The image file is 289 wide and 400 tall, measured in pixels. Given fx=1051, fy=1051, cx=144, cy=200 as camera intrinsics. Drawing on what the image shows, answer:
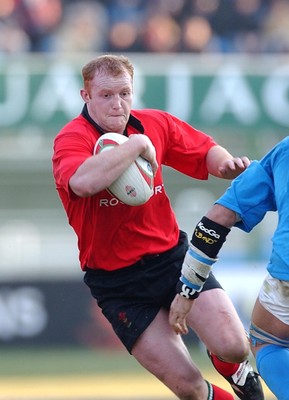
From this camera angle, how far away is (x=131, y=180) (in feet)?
18.9

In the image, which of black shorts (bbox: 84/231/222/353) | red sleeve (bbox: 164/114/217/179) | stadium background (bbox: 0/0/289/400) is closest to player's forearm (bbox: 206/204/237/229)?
black shorts (bbox: 84/231/222/353)

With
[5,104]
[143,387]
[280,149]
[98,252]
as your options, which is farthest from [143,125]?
[5,104]

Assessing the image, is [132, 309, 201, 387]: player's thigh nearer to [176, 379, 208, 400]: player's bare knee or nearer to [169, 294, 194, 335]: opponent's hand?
[176, 379, 208, 400]: player's bare knee

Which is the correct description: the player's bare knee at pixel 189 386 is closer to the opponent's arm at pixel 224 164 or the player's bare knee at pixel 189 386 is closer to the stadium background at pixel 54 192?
the opponent's arm at pixel 224 164

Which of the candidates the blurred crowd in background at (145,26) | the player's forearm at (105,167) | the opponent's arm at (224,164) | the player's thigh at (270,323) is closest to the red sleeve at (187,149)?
the opponent's arm at (224,164)

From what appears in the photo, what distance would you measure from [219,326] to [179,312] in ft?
1.75

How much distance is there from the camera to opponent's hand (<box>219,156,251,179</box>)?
20.3 feet

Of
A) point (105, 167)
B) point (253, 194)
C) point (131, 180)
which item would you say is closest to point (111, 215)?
point (131, 180)

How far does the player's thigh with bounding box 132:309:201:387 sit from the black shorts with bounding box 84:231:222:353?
3.3 inches

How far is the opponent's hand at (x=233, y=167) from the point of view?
244 inches

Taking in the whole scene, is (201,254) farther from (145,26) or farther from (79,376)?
(145,26)

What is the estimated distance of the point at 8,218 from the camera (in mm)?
12188

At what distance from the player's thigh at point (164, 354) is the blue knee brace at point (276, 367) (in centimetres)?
77

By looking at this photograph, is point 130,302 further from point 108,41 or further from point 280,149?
point 108,41
